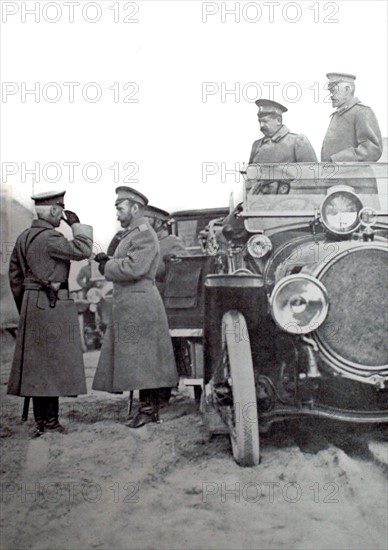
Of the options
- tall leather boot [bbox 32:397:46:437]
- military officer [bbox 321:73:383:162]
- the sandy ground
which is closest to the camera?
the sandy ground

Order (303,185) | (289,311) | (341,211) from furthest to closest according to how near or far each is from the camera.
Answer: (303,185)
(341,211)
(289,311)

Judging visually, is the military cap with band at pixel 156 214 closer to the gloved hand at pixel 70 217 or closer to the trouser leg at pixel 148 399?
the gloved hand at pixel 70 217

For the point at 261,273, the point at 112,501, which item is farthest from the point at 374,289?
the point at 112,501

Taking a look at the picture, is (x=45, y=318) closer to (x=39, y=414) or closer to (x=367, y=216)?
(x=39, y=414)

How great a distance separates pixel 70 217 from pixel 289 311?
0.92m

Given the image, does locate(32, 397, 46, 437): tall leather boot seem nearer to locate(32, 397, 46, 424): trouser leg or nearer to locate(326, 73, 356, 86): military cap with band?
locate(32, 397, 46, 424): trouser leg

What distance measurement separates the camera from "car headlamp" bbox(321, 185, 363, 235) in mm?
2332

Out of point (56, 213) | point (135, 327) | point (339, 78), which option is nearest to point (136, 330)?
point (135, 327)

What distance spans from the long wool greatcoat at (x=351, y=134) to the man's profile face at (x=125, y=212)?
2.64 ft

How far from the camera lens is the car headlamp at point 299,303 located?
2.21 m

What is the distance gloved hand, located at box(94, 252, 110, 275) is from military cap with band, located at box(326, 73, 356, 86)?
1167 millimetres

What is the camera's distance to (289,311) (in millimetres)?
2215

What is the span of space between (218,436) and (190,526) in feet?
1.11

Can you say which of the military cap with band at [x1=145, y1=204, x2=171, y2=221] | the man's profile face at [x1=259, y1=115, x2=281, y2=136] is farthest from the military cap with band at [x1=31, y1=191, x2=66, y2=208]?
the man's profile face at [x1=259, y1=115, x2=281, y2=136]
